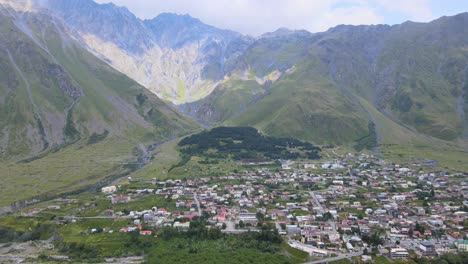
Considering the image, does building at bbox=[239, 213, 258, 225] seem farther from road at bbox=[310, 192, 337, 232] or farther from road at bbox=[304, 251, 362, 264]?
road at bbox=[304, 251, 362, 264]

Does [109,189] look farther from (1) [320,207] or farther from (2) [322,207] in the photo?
(2) [322,207]

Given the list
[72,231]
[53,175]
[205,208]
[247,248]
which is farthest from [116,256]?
[53,175]

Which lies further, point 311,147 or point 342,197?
point 311,147

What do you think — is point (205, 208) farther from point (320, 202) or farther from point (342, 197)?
point (342, 197)

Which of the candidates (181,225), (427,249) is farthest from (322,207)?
(181,225)

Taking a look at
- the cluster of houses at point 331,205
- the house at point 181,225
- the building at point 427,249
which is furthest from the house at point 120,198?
the building at point 427,249

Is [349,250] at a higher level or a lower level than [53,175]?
lower
